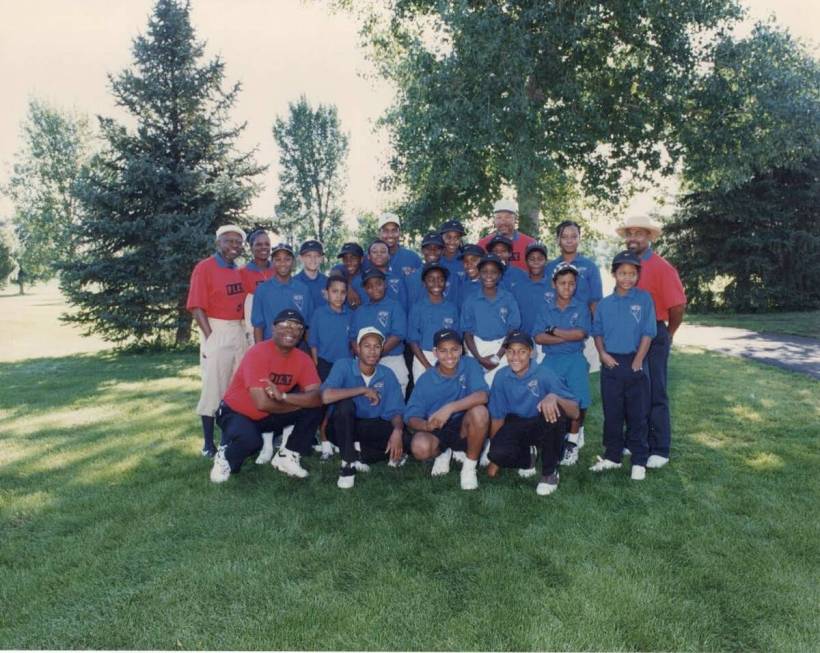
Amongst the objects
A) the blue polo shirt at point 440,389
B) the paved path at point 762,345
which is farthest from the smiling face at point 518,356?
the paved path at point 762,345

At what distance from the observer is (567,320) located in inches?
208

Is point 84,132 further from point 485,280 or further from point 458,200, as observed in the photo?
point 485,280

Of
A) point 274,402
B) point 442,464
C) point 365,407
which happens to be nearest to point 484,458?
point 442,464

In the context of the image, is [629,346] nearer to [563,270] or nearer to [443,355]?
[563,270]

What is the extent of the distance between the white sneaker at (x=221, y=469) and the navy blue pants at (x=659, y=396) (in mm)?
4100

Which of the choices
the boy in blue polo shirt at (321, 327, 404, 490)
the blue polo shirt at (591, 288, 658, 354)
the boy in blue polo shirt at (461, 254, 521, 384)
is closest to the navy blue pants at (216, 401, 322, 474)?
the boy in blue polo shirt at (321, 327, 404, 490)

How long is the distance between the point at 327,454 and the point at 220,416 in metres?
1.17

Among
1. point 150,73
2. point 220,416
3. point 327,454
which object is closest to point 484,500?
point 327,454

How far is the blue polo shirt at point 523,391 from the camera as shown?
4.86 metres

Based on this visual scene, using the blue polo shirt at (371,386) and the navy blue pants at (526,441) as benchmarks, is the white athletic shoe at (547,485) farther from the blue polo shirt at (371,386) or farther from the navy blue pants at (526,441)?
the blue polo shirt at (371,386)

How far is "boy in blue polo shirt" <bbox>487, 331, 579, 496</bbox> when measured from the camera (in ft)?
15.6

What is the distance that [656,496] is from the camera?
4539 mm

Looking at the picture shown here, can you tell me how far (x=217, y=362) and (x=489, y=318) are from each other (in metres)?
2.89

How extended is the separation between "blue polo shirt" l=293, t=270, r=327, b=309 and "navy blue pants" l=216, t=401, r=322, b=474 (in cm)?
126
